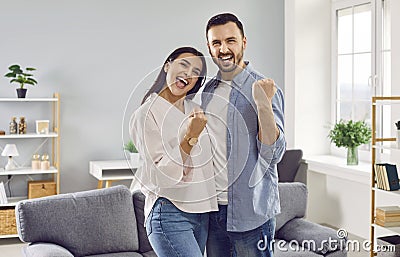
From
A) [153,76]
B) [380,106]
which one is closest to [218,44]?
[153,76]

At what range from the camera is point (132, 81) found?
5.86 meters

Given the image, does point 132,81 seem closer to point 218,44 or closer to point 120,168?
point 120,168

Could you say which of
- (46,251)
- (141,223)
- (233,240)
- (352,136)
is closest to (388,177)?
(352,136)

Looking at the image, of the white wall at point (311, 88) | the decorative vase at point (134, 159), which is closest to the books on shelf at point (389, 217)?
the white wall at point (311, 88)

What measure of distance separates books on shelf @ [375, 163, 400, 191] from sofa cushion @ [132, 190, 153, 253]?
1559 millimetres

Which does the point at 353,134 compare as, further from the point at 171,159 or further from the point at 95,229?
the point at 171,159

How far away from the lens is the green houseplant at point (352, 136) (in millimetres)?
5059

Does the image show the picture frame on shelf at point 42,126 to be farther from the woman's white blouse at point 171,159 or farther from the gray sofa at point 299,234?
the woman's white blouse at point 171,159

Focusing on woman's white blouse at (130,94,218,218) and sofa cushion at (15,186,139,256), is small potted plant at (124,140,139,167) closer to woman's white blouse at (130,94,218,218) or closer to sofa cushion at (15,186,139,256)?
woman's white blouse at (130,94,218,218)

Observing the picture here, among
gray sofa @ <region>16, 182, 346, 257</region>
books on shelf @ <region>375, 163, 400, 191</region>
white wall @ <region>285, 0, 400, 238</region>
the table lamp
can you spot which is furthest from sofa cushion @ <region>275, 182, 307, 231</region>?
the table lamp

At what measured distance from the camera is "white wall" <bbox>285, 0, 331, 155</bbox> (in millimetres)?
5867

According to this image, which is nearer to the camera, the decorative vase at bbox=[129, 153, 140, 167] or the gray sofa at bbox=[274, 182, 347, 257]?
the decorative vase at bbox=[129, 153, 140, 167]

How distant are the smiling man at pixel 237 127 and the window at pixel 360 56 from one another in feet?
11.5

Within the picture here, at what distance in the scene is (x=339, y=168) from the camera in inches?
201
